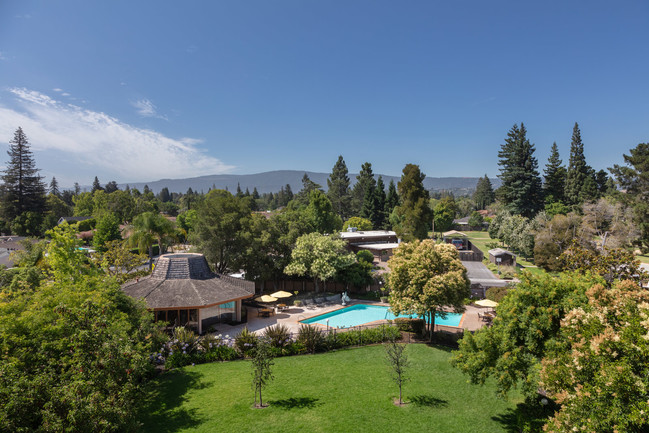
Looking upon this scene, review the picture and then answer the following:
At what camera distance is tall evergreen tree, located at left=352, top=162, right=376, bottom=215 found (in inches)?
2835

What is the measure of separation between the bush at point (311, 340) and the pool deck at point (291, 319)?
309cm

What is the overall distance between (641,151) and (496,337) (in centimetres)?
4399

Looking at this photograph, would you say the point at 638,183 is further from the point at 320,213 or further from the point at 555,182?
the point at 320,213

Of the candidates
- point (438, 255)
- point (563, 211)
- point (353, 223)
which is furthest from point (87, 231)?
point (563, 211)

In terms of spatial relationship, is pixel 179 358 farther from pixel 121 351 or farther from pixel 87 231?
pixel 87 231

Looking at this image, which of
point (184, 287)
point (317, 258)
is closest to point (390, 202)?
point (317, 258)

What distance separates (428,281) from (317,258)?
1116cm

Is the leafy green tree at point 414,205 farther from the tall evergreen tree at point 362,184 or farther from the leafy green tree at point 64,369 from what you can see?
the leafy green tree at point 64,369

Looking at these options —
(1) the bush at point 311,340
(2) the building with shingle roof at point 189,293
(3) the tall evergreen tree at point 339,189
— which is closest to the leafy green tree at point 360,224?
(3) the tall evergreen tree at point 339,189

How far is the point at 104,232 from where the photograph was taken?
4456cm

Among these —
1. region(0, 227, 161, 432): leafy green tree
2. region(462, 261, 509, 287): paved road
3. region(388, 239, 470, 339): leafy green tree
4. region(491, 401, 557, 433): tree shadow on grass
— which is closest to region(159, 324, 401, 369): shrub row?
region(388, 239, 470, 339): leafy green tree

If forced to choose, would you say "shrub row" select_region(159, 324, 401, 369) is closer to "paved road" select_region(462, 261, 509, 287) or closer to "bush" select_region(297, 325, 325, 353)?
"bush" select_region(297, 325, 325, 353)

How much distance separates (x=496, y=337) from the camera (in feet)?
32.0

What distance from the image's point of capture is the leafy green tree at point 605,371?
200 inches
